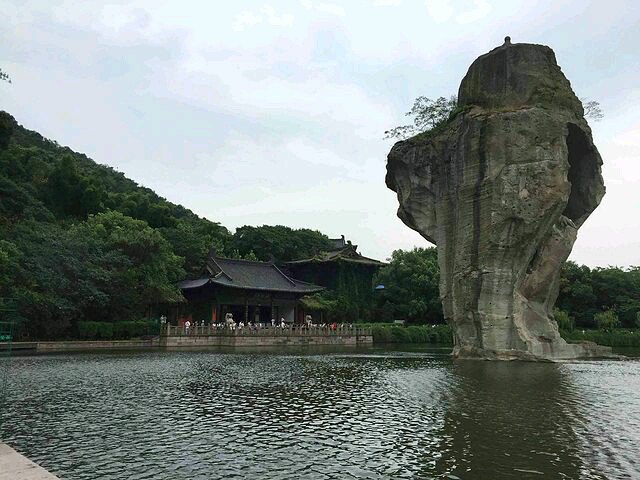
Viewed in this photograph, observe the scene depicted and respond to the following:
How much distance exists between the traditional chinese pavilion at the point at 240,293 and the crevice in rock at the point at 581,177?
27.1 m

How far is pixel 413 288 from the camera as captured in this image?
61938 millimetres

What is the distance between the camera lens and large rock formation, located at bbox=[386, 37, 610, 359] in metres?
28.5

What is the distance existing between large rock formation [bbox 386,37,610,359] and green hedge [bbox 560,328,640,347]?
19087 millimetres

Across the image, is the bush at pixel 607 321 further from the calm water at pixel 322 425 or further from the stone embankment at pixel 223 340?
the calm water at pixel 322 425

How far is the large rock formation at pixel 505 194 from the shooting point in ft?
93.6

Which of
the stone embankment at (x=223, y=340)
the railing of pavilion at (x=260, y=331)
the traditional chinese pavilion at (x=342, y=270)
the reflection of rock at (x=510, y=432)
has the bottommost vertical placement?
the reflection of rock at (x=510, y=432)

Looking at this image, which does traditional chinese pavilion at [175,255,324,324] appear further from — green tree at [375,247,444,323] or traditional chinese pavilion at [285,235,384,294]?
green tree at [375,247,444,323]

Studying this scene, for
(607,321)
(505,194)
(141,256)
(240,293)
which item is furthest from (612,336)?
(141,256)

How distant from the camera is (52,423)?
1162cm

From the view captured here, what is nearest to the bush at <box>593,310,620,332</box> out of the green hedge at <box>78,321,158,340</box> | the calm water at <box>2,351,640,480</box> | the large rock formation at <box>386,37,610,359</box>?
the large rock formation at <box>386,37,610,359</box>

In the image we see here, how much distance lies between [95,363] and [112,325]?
1614cm

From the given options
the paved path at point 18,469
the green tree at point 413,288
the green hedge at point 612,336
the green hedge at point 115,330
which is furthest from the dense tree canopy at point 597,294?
the paved path at point 18,469

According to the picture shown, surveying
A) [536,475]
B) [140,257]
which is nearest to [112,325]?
[140,257]

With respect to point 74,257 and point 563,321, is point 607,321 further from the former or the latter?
point 74,257
